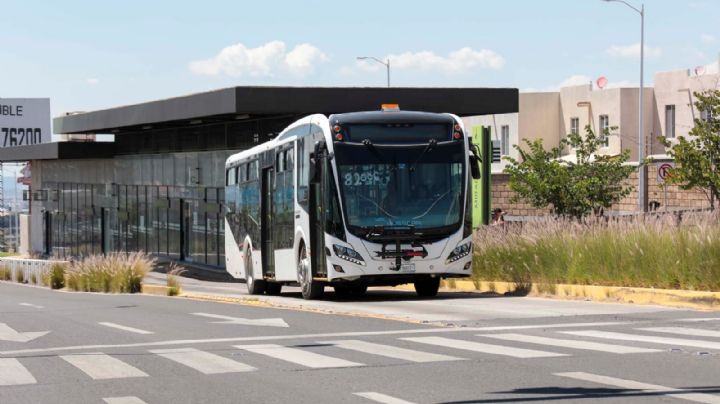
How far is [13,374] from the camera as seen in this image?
1215cm

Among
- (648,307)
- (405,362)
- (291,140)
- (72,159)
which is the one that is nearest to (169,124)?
(72,159)

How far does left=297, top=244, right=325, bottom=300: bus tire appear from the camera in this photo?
2398cm

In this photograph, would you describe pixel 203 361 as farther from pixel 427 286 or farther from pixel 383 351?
pixel 427 286

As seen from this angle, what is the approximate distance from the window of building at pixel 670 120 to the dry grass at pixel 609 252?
50941 mm

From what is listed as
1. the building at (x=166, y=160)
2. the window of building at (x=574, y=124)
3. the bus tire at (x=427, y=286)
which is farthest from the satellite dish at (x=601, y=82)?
the bus tire at (x=427, y=286)

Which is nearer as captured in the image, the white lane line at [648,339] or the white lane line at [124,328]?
the white lane line at [648,339]

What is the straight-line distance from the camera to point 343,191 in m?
22.6

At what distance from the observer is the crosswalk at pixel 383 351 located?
12203mm

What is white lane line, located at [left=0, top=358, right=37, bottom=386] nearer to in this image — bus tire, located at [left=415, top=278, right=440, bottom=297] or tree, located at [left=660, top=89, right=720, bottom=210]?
bus tire, located at [left=415, top=278, right=440, bottom=297]

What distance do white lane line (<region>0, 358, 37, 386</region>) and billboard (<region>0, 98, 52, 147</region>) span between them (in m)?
117

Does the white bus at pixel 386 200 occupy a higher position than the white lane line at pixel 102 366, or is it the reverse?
the white bus at pixel 386 200

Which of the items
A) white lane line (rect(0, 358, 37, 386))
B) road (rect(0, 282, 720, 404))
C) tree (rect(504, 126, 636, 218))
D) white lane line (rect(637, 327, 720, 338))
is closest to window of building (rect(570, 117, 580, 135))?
tree (rect(504, 126, 636, 218))

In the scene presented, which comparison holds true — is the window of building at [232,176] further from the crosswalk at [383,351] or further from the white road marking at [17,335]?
the crosswalk at [383,351]

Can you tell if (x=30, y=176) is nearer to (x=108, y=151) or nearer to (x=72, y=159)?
(x=72, y=159)
